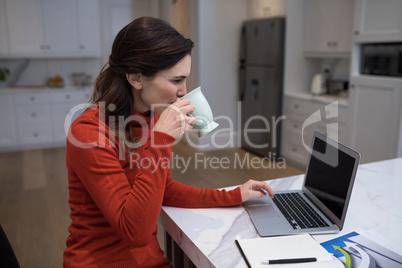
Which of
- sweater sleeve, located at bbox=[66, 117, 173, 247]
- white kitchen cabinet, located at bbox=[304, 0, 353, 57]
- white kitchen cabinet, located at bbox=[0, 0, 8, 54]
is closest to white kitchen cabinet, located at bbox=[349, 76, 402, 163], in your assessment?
white kitchen cabinet, located at bbox=[304, 0, 353, 57]

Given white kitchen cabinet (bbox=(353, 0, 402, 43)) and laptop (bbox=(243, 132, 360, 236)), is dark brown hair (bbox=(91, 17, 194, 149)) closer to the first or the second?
laptop (bbox=(243, 132, 360, 236))

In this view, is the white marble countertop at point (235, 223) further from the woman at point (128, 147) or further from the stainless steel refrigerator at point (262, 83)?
the stainless steel refrigerator at point (262, 83)

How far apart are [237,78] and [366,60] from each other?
202cm

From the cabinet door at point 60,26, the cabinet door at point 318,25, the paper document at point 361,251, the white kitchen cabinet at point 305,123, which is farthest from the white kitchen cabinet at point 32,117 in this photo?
the paper document at point 361,251

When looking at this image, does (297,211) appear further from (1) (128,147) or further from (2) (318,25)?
(2) (318,25)

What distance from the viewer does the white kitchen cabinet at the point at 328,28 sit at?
3.55m

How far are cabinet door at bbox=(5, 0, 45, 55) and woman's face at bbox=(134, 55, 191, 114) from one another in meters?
4.63

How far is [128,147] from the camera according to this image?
3.81 feet

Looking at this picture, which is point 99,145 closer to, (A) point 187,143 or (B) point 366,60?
(B) point 366,60

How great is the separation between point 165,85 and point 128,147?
229mm

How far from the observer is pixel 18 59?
213 inches

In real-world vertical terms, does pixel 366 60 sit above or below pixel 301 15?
below

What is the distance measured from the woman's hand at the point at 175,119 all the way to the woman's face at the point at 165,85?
5cm

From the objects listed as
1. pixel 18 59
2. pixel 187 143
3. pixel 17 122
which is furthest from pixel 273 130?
pixel 18 59
